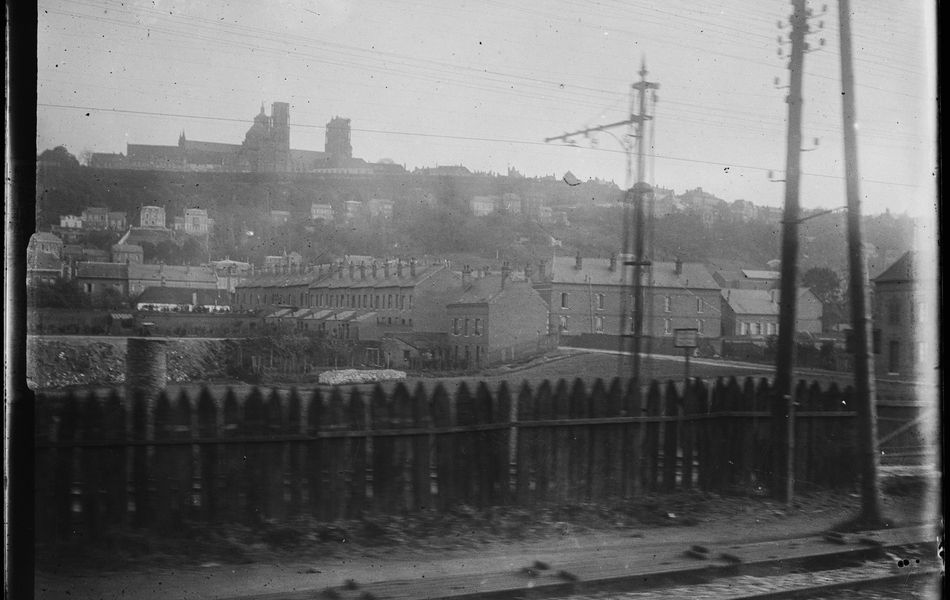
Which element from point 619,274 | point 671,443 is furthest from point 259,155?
point 671,443

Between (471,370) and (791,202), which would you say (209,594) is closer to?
(471,370)

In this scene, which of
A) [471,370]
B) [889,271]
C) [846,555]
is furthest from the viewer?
[889,271]

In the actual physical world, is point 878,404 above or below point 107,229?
below

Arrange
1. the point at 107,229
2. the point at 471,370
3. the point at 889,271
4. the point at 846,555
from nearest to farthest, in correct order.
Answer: the point at 107,229 < the point at 471,370 < the point at 846,555 < the point at 889,271

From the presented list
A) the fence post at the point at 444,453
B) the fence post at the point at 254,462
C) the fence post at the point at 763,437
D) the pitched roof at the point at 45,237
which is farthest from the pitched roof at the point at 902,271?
the pitched roof at the point at 45,237

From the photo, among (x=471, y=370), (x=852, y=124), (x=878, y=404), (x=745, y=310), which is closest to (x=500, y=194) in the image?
(x=471, y=370)

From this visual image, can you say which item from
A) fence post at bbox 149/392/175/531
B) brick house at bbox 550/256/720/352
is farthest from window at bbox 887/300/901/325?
fence post at bbox 149/392/175/531

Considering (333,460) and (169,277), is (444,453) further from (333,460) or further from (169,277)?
(169,277)
